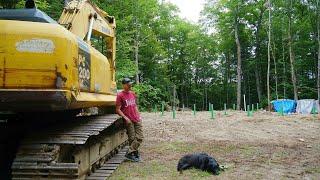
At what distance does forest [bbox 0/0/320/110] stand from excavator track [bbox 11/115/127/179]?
24.8 meters

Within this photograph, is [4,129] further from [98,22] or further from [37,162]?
[98,22]

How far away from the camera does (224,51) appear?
57844 mm

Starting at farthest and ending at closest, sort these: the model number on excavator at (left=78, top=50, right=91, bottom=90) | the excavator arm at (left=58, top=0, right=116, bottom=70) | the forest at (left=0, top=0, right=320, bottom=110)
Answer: the forest at (left=0, top=0, right=320, bottom=110)
the excavator arm at (left=58, top=0, right=116, bottom=70)
the model number on excavator at (left=78, top=50, right=91, bottom=90)

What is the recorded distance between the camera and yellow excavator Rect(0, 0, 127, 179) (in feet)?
18.2

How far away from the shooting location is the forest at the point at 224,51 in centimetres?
4128

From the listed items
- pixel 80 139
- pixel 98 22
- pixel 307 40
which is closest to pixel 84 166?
pixel 80 139

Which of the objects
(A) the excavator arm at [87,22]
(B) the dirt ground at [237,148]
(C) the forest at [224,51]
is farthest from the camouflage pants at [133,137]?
(C) the forest at [224,51]

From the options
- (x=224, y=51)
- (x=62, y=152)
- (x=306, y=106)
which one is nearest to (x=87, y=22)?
(x=62, y=152)

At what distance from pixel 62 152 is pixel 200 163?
256cm

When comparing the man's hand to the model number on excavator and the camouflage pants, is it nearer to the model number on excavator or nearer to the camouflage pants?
the camouflage pants

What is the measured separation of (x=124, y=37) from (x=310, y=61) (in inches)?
1145

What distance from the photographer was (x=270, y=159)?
9.33m

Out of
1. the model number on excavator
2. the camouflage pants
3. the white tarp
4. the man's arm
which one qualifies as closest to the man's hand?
the man's arm

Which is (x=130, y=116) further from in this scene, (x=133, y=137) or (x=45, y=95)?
(x=45, y=95)
